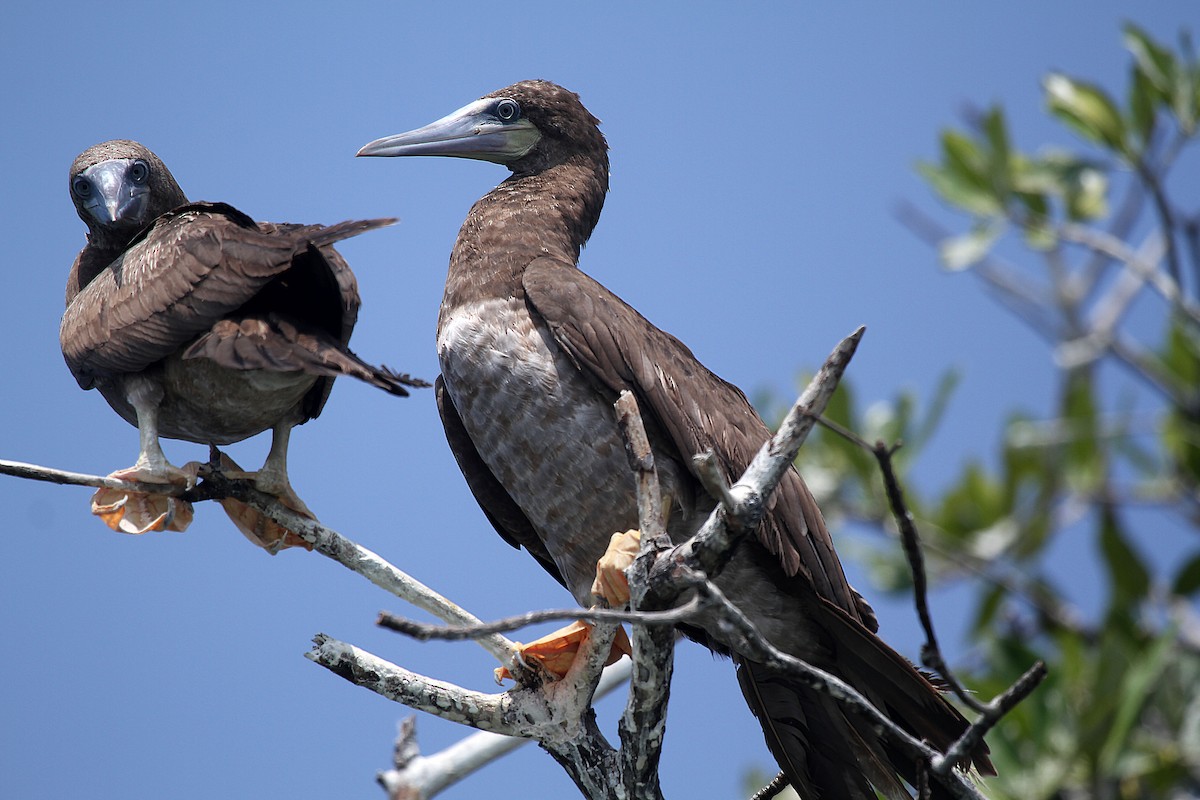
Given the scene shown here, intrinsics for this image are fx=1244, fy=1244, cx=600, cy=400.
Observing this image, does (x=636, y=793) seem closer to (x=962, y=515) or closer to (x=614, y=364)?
(x=614, y=364)

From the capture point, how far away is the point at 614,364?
4.23m

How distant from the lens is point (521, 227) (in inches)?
193

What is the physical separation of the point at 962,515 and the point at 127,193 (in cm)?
389

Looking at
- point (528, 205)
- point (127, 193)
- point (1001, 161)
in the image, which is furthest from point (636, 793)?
point (1001, 161)

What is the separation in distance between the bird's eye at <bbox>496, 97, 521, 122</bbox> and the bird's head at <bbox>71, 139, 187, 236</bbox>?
1.45 meters

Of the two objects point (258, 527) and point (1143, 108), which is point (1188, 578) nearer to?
point (1143, 108)

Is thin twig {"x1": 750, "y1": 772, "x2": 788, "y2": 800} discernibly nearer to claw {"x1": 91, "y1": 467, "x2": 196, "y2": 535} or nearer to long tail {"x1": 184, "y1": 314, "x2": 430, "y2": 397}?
long tail {"x1": 184, "y1": 314, "x2": 430, "y2": 397}

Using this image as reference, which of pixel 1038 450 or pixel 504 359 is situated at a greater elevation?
pixel 504 359

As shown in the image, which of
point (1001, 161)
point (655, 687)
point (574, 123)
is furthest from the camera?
point (1001, 161)

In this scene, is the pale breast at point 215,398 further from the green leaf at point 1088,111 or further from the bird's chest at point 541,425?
the green leaf at point 1088,111

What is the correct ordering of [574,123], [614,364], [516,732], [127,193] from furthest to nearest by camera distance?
[574,123] < [127,193] < [614,364] < [516,732]

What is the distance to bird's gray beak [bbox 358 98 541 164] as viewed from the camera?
5.38 metres

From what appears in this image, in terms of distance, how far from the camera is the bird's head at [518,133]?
5.38 m

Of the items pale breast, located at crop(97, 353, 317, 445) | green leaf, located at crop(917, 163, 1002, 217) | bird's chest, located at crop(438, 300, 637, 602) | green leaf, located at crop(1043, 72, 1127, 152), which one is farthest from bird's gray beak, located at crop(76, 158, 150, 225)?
green leaf, located at crop(1043, 72, 1127, 152)
